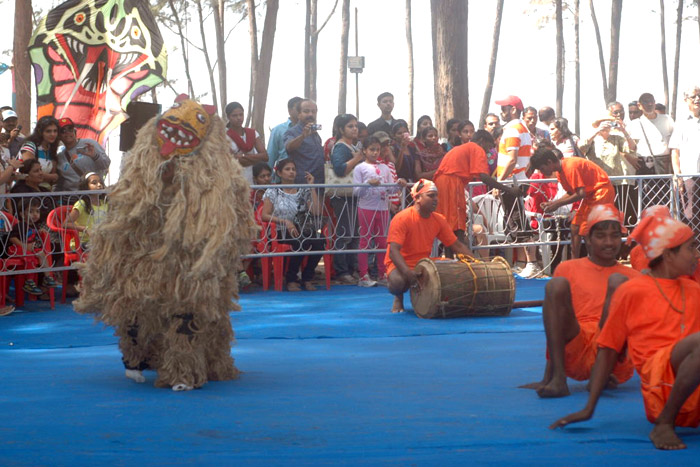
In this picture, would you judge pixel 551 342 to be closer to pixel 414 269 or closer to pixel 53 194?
pixel 414 269

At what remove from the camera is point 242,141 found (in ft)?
38.9

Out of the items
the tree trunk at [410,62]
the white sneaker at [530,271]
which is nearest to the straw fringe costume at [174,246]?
the white sneaker at [530,271]

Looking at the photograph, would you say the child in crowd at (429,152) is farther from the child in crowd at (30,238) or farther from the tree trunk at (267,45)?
the tree trunk at (267,45)

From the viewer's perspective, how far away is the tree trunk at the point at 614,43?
36.8 meters

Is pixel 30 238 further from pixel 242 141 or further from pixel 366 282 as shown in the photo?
pixel 366 282

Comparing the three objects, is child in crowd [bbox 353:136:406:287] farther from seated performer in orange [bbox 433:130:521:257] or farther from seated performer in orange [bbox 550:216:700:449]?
seated performer in orange [bbox 550:216:700:449]

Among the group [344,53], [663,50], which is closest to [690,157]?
[344,53]

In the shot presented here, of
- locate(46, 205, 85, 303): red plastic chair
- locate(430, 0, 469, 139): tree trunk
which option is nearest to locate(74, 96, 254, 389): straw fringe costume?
locate(46, 205, 85, 303): red plastic chair

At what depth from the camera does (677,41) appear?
145ft

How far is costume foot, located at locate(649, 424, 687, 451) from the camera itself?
13.9 ft

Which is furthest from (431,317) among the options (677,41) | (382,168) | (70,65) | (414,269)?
(677,41)

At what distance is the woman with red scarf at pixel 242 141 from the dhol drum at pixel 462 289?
10.9 ft

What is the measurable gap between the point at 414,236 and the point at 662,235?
4911mm

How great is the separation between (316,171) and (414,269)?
3211 mm
